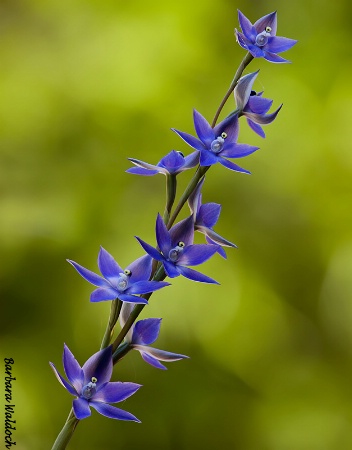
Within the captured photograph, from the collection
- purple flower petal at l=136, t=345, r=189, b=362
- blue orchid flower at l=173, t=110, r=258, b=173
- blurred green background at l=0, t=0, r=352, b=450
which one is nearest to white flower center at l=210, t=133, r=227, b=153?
blue orchid flower at l=173, t=110, r=258, b=173

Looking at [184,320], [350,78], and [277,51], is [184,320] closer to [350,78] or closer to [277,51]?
[350,78]

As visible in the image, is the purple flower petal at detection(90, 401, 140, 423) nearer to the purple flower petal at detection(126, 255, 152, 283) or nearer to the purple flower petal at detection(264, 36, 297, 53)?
the purple flower petal at detection(126, 255, 152, 283)

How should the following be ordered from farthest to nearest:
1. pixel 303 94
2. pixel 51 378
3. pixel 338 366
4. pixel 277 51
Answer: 1. pixel 303 94
2. pixel 338 366
3. pixel 51 378
4. pixel 277 51

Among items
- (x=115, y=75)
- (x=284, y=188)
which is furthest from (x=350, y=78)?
(x=115, y=75)

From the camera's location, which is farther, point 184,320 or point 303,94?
point 303,94

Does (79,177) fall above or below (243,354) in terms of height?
above

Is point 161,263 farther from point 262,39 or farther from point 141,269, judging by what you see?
point 262,39

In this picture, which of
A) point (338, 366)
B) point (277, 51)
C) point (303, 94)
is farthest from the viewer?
point (303, 94)
